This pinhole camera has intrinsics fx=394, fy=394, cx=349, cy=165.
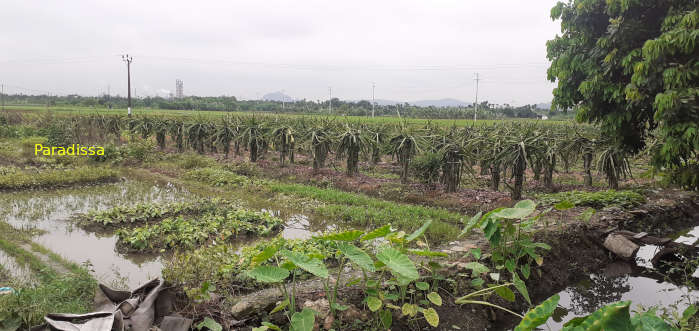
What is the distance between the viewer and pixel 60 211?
27.3ft

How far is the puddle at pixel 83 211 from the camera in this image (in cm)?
553

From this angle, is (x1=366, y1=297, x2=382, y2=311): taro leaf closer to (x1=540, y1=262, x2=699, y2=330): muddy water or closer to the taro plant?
the taro plant

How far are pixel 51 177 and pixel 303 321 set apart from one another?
1114 centimetres

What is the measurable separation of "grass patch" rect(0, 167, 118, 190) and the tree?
12.0 m

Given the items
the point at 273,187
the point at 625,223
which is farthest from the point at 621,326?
the point at 273,187

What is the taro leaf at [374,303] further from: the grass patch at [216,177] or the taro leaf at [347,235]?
the grass patch at [216,177]

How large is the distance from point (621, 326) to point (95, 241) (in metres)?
7.38

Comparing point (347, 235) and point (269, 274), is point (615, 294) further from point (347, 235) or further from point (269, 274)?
point (269, 274)

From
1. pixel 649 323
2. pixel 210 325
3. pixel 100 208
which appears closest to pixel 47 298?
pixel 210 325

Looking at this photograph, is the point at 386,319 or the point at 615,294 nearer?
the point at 386,319

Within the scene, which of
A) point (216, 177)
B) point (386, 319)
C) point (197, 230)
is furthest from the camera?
point (216, 177)

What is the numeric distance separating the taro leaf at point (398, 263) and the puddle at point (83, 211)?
11.5 ft

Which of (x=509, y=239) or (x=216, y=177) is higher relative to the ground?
(x=509, y=239)

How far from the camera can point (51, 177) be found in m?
10.8
